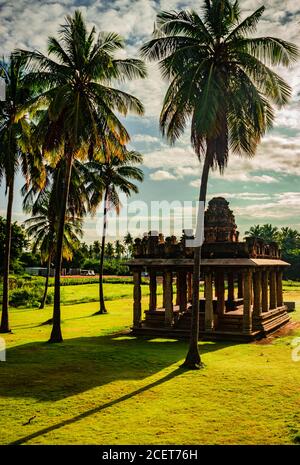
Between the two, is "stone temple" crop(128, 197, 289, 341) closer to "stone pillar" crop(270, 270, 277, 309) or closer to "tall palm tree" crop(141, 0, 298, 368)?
"stone pillar" crop(270, 270, 277, 309)

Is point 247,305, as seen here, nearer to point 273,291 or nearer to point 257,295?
point 257,295

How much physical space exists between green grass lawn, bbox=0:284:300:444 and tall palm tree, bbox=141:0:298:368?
6.20ft

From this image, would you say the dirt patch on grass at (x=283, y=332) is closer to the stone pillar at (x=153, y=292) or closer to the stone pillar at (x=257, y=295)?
the stone pillar at (x=257, y=295)

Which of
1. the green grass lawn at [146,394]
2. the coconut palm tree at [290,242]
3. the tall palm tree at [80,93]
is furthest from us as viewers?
the coconut palm tree at [290,242]

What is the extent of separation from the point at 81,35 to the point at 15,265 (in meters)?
41.8

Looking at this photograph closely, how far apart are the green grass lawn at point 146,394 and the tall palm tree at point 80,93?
444cm

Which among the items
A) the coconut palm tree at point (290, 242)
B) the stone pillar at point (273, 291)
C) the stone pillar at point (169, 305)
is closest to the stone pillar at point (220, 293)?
the stone pillar at point (169, 305)

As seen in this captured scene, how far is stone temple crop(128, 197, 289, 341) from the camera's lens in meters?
18.7

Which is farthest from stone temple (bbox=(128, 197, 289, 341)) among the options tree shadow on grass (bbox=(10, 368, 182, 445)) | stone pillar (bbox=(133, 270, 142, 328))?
tree shadow on grass (bbox=(10, 368, 182, 445))

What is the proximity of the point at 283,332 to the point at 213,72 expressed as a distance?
1345 cm

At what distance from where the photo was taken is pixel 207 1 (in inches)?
552

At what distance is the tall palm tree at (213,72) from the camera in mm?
13430

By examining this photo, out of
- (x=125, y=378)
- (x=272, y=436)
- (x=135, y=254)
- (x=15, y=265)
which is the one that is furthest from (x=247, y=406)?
(x=15, y=265)

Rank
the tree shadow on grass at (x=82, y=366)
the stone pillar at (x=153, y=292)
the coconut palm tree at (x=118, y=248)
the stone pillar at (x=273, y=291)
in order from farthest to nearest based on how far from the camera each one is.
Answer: the coconut palm tree at (x=118, y=248), the stone pillar at (x=273, y=291), the stone pillar at (x=153, y=292), the tree shadow on grass at (x=82, y=366)
